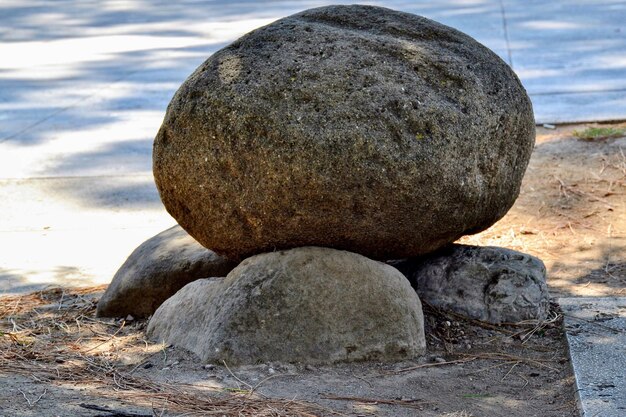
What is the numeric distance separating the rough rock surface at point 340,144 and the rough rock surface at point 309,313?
0.49ft

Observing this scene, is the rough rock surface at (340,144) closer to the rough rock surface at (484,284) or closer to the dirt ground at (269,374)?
the rough rock surface at (484,284)

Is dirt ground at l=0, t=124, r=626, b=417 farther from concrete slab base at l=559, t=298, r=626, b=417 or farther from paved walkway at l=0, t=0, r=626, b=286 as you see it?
paved walkway at l=0, t=0, r=626, b=286

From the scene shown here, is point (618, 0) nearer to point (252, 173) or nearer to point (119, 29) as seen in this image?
point (119, 29)

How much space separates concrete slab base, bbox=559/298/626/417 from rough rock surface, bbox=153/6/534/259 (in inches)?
24.4

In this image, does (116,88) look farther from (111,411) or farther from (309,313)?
(111,411)

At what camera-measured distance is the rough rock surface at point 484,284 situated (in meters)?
4.29

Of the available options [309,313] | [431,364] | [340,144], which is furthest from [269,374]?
[340,144]

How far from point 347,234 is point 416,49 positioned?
2.83ft

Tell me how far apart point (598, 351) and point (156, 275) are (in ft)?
6.70

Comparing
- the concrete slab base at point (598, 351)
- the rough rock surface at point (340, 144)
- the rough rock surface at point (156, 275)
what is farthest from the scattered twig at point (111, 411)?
the concrete slab base at point (598, 351)

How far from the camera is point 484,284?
14.1 ft

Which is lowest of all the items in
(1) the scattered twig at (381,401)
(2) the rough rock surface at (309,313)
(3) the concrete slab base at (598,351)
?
(1) the scattered twig at (381,401)

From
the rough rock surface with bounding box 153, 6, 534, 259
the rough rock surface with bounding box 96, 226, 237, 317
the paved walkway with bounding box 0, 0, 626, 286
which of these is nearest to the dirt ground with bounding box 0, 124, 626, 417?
the rough rock surface with bounding box 96, 226, 237, 317

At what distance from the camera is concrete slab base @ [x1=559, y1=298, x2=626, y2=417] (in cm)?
339
